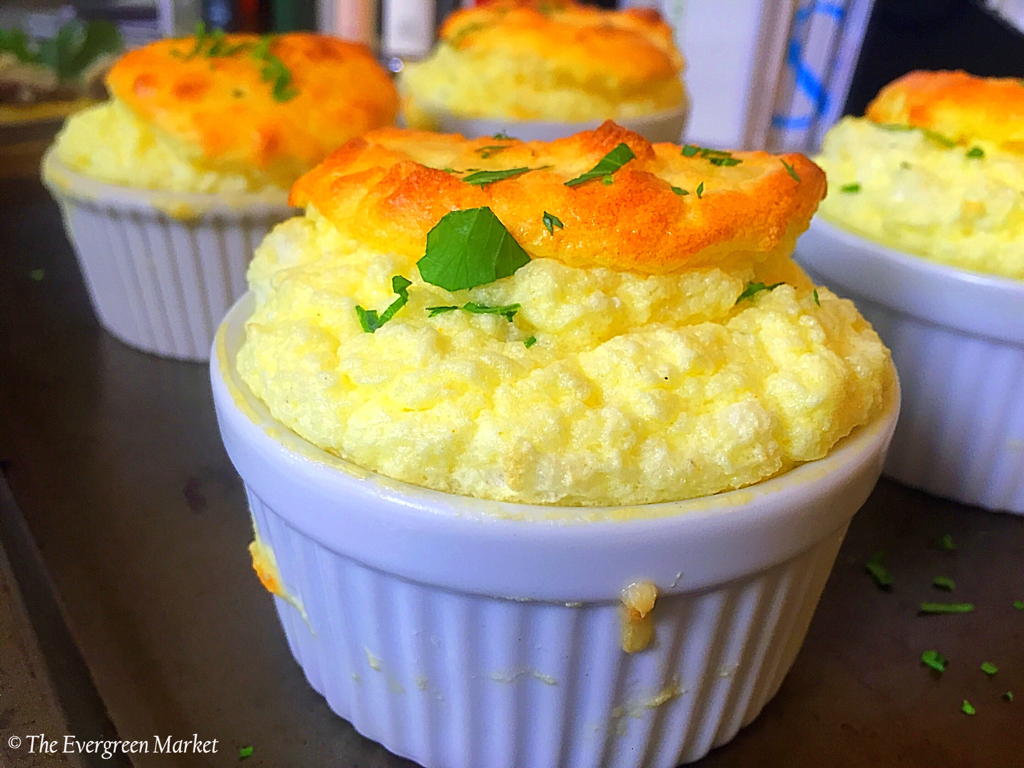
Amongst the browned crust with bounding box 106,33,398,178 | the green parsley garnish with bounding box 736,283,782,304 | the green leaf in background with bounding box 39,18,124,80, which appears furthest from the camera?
the green leaf in background with bounding box 39,18,124,80

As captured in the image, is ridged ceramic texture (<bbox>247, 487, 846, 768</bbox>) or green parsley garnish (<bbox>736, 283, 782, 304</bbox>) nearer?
ridged ceramic texture (<bbox>247, 487, 846, 768</bbox>)

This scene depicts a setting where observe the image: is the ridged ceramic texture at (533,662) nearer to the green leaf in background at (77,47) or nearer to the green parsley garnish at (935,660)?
the green parsley garnish at (935,660)

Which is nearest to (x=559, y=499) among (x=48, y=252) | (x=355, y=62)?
(x=355, y=62)

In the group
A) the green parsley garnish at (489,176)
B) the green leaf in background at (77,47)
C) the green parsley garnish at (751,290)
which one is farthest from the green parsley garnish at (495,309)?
the green leaf in background at (77,47)

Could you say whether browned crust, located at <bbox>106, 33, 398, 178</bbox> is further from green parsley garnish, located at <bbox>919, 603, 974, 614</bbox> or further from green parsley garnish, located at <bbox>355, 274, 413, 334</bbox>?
A: green parsley garnish, located at <bbox>919, 603, 974, 614</bbox>

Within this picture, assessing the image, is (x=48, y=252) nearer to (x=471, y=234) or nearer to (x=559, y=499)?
(x=471, y=234)

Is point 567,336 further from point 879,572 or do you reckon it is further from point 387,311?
point 879,572

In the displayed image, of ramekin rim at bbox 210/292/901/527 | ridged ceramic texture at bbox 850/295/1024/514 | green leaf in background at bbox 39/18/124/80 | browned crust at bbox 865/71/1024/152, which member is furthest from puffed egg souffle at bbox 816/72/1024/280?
green leaf in background at bbox 39/18/124/80
